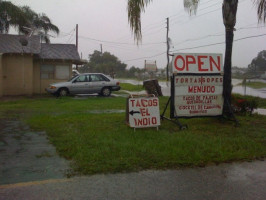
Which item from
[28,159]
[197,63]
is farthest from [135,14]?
[28,159]

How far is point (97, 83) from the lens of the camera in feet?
62.7

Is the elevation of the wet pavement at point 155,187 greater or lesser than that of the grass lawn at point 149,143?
lesser

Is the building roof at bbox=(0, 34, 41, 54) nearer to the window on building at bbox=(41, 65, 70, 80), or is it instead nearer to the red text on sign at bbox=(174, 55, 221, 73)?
the window on building at bbox=(41, 65, 70, 80)

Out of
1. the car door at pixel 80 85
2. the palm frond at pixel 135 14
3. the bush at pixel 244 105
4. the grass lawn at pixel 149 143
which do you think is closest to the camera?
the grass lawn at pixel 149 143

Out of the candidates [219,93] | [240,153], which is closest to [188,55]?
[219,93]

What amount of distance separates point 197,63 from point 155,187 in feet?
16.2

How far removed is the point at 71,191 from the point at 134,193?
0.82m

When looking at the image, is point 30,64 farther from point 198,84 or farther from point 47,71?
point 198,84

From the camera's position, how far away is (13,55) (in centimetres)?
1942

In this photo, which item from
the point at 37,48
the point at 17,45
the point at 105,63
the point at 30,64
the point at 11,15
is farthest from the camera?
the point at 105,63

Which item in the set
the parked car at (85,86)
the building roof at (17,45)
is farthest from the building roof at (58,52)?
the parked car at (85,86)

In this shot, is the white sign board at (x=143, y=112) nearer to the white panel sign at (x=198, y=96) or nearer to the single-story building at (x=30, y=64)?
the white panel sign at (x=198, y=96)

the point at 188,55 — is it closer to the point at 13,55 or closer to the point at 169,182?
the point at 169,182

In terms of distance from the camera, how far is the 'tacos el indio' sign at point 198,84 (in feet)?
27.5
